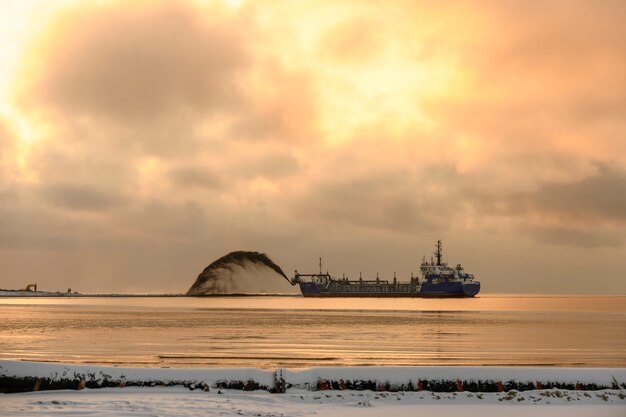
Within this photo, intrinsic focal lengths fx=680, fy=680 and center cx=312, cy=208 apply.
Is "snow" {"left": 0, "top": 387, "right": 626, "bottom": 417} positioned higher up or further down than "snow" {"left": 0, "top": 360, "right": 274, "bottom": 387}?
further down

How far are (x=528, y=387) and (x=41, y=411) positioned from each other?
11.4 m

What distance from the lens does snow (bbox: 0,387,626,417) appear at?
46.8 ft

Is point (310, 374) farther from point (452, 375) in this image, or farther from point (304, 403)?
point (452, 375)

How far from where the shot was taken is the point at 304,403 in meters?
15.7

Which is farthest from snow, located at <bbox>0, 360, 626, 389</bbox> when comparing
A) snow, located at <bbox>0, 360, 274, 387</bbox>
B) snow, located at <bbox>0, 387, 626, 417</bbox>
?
snow, located at <bbox>0, 387, 626, 417</bbox>

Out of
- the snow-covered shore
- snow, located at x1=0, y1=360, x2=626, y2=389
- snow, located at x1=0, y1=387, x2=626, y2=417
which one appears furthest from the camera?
snow, located at x1=0, y1=360, x2=626, y2=389

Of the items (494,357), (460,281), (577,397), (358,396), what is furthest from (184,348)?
(460,281)

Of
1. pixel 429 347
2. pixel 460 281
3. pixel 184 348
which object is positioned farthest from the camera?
pixel 460 281

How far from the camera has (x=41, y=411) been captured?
46.0ft

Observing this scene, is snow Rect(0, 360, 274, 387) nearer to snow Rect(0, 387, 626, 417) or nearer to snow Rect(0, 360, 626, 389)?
snow Rect(0, 360, 626, 389)

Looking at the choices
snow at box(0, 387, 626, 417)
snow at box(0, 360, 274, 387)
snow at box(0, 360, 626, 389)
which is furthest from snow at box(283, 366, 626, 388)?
snow at box(0, 360, 274, 387)

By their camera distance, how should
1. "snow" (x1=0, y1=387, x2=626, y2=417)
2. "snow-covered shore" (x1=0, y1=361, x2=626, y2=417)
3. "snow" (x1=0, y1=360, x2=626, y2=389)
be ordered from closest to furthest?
"snow" (x1=0, y1=387, x2=626, y2=417) < "snow-covered shore" (x1=0, y1=361, x2=626, y2=417) < "snow" (x1=0, y1=360, x2=626, y2=389)

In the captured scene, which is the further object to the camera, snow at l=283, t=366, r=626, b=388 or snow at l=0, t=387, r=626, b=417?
snow at l=283, t=366, r=626, b=388

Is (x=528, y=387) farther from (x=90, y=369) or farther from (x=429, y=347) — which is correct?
(x=429, y=347)
